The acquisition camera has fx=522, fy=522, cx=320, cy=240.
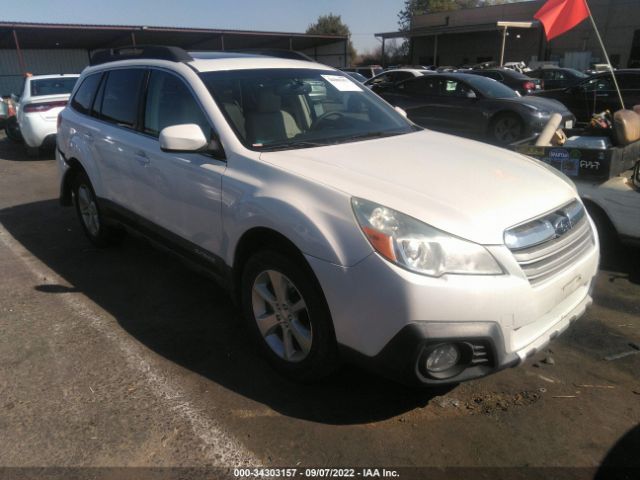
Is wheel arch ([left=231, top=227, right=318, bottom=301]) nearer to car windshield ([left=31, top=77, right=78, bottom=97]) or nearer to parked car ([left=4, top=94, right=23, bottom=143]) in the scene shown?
car windshield ([left=31, top=77, right=78, bottom=97])

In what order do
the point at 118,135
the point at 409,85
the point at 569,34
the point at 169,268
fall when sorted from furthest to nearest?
the point at 569,34 < the point at 409,85 < the point at 169,268 < the point at 118,135

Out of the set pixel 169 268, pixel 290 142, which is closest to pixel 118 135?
pixel 169 268

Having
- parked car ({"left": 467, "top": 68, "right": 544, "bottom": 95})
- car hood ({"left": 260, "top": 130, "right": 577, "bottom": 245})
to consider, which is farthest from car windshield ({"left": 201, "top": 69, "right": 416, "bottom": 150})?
parked car ({"left": 467, "top": 68, "right": 544, "bottom": 95})

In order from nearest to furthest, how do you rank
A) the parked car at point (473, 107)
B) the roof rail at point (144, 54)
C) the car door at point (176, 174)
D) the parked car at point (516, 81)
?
the car door at point (176, 174) → the roof rail at point (144, 54) → the parked car at point (473, 107) → the parked car at point (516, 81)

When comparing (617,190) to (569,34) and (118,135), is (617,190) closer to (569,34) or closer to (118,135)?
(118,135)

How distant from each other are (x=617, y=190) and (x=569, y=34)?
42.0m

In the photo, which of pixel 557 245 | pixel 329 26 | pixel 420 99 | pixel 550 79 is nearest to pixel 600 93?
pixel 420 99

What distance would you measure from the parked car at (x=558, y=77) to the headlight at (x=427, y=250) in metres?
20.2

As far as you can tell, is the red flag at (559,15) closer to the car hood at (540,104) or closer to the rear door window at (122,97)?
the car hood at (540,104)

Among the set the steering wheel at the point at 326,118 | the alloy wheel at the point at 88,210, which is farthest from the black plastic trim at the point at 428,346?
the alloy wheel at the point at 88,210

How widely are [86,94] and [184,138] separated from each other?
2577mm

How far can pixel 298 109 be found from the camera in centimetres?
358

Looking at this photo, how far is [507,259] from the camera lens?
7.60 ft

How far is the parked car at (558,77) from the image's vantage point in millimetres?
20328
